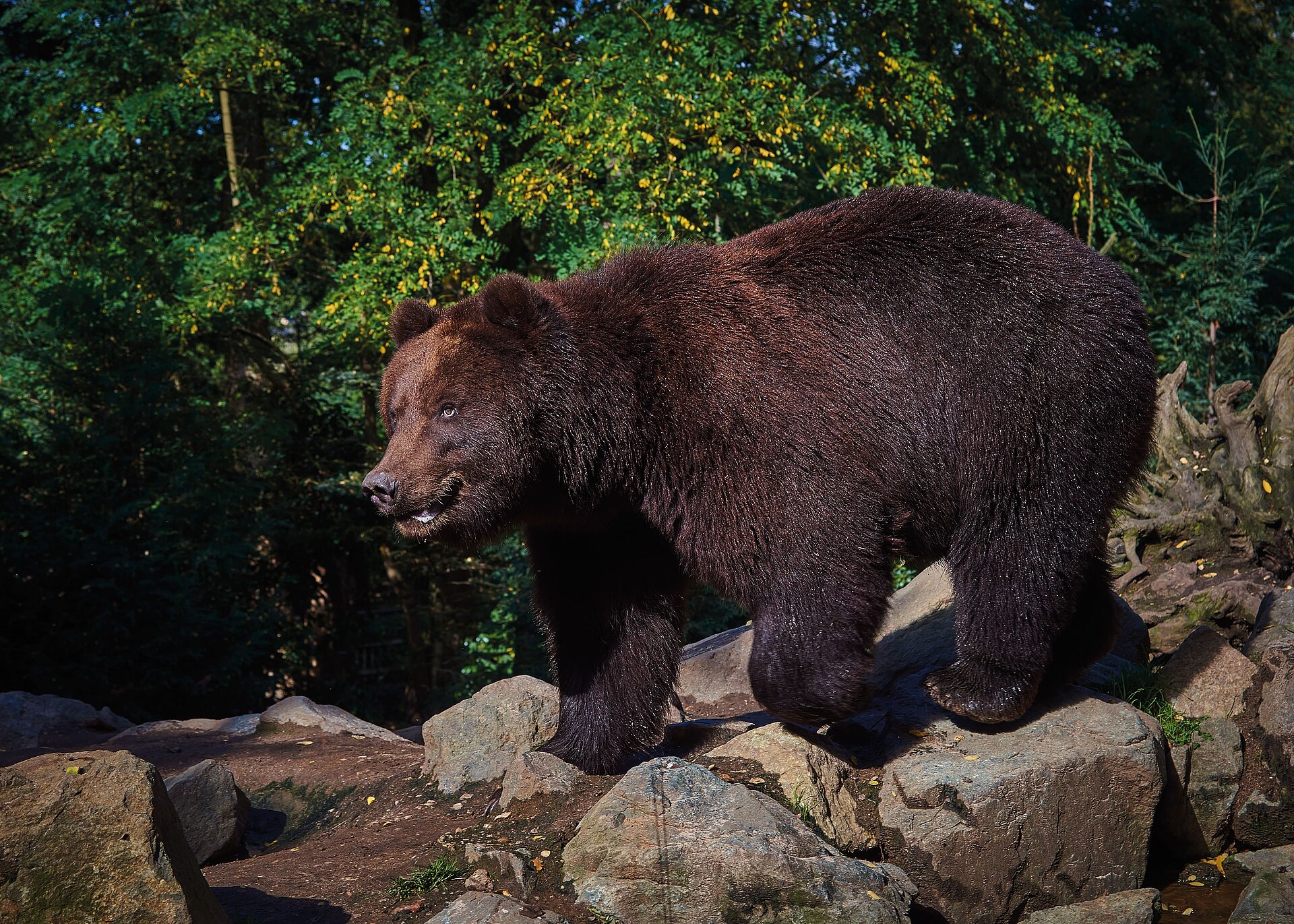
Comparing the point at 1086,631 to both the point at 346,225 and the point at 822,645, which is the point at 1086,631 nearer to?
the point at 822,645

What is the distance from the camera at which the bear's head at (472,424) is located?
432 cm

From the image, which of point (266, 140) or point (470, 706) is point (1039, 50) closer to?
point (266, 140)

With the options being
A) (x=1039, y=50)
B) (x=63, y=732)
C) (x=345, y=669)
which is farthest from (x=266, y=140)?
(x=1039, y=50)

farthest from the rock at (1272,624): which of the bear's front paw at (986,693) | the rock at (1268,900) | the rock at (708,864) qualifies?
the rock at (708,864)

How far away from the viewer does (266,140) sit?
13.7 metres

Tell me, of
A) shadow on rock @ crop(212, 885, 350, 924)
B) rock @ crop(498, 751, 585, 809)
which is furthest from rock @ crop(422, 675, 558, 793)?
shadow on rock @ crop(212, 885, 350, 924)

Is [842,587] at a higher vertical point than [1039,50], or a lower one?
lower

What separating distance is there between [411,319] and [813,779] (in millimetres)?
2477

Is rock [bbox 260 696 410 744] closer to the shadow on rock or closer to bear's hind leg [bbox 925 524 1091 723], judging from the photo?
the shadow on rock

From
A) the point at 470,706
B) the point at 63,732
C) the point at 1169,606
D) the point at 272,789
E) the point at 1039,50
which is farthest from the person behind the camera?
the point at 1039,50

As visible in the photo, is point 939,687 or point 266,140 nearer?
point 939,687

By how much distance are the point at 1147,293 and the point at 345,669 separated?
1027cm

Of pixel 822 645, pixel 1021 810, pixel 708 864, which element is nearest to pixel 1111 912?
pixel 1021 810

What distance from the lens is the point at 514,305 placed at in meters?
4.43
